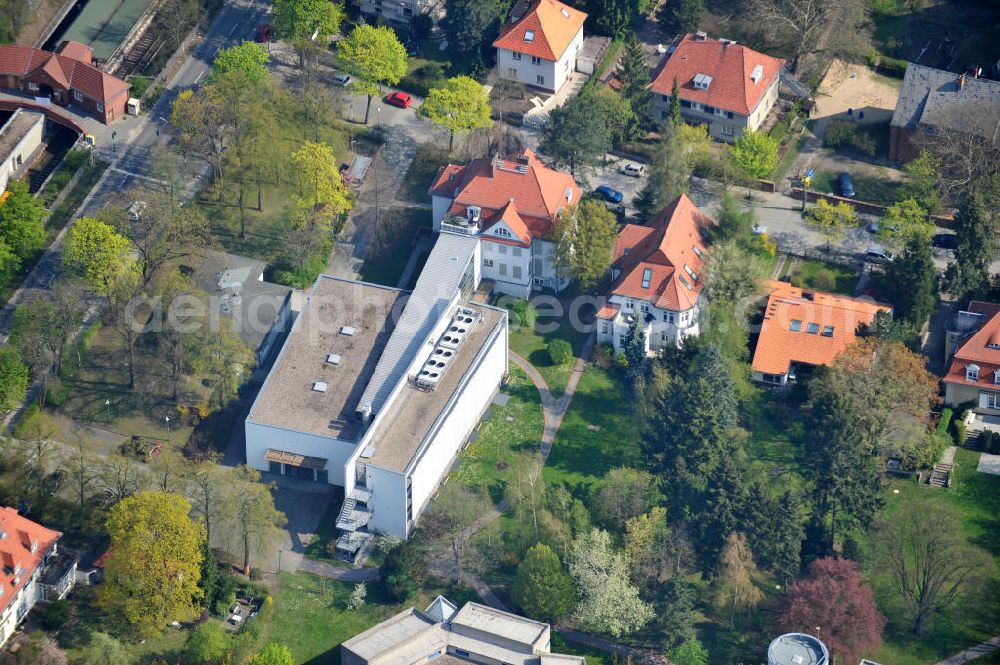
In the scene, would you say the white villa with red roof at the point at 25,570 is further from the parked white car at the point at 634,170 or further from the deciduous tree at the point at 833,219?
the deciduous tree at the point at 833,219

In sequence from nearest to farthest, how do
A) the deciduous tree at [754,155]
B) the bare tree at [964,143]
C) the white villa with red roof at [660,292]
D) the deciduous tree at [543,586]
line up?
the deciduous tree at [543,586]
the white villa with red roof at [660,292]
the bare tree at [964,143]
the deciduous tree at [754,155]

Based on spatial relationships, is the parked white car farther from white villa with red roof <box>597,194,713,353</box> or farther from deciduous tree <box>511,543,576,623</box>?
deciduous tree <box>511,543,576,623</box>

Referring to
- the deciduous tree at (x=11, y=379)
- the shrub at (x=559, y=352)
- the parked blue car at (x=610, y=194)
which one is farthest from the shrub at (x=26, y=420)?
the parked blue car at (x=610, y=194)

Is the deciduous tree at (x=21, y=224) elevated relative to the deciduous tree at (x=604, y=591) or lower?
elevated

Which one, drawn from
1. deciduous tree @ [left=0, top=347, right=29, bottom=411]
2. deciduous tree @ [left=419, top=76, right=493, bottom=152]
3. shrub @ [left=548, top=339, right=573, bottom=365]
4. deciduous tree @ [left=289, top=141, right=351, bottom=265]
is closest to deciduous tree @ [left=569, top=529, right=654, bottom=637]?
shrub @ [left=548, top=339, right=573, bottom=365]

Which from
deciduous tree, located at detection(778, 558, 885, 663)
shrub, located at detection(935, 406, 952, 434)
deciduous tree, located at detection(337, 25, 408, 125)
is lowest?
deciduous tree, located at detection(778, 558, 885, 663)

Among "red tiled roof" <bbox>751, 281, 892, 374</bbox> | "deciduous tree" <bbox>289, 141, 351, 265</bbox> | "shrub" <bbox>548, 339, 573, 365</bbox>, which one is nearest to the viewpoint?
"red tiled roof" <bbox>751, 281, 892, 374</bbox>
